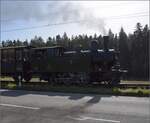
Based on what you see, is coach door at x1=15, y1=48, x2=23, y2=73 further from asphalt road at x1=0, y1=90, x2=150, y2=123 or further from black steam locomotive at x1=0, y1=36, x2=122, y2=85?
asphalt road at x1=0, y1=90, x2=150, y2=123

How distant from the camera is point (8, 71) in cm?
2812

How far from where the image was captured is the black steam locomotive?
72.1 ft

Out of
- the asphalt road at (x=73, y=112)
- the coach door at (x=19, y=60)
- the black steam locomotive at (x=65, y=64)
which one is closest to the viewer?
the asphalt road at (x=73, y=112)

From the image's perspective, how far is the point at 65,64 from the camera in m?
23.5

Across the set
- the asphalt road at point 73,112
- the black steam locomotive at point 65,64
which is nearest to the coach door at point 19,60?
the black steam locomotive at point 65,64

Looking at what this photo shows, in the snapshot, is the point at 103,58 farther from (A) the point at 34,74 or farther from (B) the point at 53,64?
(A) the point at 34,74

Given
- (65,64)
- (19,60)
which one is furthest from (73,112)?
(19,60)

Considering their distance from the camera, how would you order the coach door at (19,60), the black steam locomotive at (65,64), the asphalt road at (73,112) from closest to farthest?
the asphalt road at (73,112), the black steam locomotive at (65,64), the coach door at (19,60)

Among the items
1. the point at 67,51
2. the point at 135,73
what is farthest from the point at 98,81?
the point at 135,73

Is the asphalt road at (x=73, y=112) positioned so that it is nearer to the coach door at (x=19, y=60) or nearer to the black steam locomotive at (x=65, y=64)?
the black steam locomotive at (x=65, y=64)

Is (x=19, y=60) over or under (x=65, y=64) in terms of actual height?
over

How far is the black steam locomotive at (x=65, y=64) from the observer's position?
72.1ft

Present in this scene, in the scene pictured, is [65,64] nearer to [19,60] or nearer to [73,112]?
[19,60]

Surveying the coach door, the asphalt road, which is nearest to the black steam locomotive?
the coach door
